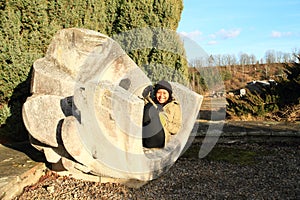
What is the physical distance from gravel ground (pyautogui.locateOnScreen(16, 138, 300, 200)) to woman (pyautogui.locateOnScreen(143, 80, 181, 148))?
48 centimetres

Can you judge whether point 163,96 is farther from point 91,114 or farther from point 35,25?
point 35,25

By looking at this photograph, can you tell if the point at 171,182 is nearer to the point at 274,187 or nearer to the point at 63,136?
the point at 274,187

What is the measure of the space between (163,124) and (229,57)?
17.4 m

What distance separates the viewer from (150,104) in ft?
13.2

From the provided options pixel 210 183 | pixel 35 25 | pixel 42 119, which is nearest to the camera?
pixel 42 119

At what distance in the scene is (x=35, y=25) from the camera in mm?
4438

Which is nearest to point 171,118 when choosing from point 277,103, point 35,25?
point 35,25

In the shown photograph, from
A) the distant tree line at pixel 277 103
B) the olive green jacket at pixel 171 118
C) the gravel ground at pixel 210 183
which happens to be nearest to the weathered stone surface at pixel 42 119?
the gravel ground at pixel 210 183

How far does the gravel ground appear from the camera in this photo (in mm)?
3363

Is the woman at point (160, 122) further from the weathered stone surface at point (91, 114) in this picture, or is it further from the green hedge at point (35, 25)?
the green hedge at point (35, 25)

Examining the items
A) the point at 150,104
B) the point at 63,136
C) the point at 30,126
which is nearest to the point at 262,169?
the point at 150,104

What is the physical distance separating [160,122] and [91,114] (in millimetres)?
1099

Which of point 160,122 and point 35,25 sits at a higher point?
point 35,25

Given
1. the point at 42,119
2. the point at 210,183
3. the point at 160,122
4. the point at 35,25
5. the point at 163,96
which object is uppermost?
the point at 35,25
